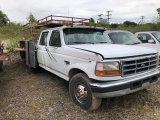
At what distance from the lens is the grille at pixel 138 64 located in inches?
148

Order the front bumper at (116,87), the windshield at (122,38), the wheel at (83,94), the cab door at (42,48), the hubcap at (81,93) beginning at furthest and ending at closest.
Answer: the windshield at (122,38) < the cab door at (42,48) < the hubcap at (81,93) < the wheel at (83,94) < the front bumper at (116,87)

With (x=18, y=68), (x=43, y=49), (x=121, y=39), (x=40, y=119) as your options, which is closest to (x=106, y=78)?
(x=40, y=119)

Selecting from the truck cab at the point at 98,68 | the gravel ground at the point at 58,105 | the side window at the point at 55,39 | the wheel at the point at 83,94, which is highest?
the side window at the point at 55,39

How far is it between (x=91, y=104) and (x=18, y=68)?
16.6ft

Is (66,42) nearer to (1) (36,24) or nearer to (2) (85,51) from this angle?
(2) (85,51)

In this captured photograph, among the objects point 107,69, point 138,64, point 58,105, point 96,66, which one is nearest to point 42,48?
point 58,105

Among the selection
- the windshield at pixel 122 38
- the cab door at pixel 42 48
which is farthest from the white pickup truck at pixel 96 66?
the windshield at pixel 122 38

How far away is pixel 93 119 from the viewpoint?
3.92 metres

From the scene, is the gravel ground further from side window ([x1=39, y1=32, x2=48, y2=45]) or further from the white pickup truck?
side window ([x1=39, y1=32, x2=48, y2=45])

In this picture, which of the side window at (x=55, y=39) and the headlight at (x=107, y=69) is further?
the side window at (x=55, y=39)

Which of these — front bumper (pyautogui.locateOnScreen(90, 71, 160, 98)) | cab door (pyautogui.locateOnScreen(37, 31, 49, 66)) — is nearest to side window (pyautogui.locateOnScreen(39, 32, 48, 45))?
cab door (pyautogui.locateOnScreen(37, 31, 49, 66))

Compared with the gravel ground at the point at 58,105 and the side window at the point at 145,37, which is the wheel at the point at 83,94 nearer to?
the gravel ground at the point at 58,105

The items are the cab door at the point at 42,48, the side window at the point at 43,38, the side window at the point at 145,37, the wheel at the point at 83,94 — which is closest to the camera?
the wheel at the point at 83,94

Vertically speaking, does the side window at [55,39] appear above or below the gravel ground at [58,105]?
above
